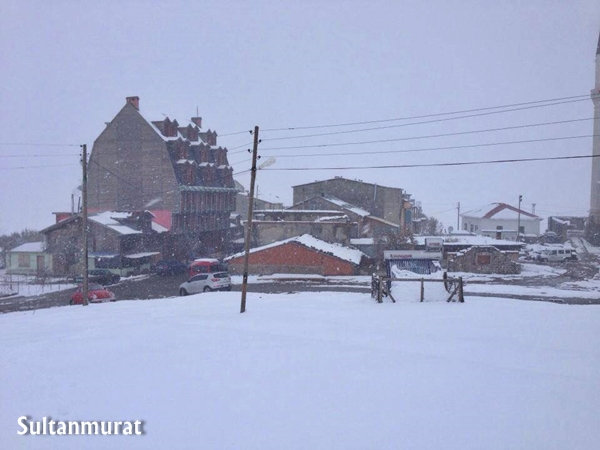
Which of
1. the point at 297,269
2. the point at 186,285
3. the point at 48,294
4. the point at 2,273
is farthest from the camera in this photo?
the point at 2,273

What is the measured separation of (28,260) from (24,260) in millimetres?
511

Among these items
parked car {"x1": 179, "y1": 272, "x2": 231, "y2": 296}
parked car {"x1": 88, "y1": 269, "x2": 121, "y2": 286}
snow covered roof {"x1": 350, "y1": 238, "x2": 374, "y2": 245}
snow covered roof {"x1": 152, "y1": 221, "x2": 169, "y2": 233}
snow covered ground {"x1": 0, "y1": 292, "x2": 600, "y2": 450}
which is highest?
snow covered roof {"x1": 152, "y1": 221, "x2": 169, "y2": 233}

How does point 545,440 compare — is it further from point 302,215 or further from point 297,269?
point 302,215

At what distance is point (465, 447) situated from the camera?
5684 mm

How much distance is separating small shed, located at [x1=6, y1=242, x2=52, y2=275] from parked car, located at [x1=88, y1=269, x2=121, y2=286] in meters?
7.61

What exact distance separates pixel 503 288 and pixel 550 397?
85.1 feet

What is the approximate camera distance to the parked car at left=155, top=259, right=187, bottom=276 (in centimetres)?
4138

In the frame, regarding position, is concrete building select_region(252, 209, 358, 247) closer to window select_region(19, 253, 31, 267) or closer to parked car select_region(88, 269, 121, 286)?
parked car select_region(88, 269, 121, 286)

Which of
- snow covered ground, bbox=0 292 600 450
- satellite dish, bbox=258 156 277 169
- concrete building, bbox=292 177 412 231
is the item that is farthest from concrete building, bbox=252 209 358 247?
snow covered ground, bbox=0 292 600 450

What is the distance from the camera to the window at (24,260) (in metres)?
44.0

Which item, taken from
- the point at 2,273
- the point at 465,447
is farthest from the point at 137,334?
the point at 2,273

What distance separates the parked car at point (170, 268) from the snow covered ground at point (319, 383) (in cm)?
2915

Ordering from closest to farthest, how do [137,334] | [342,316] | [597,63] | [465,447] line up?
[465,447] < [137,334] < [342,316] < [597,63]

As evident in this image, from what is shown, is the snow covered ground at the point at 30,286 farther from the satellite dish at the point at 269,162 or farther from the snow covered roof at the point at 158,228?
the satellite dish at the point at 269,162
